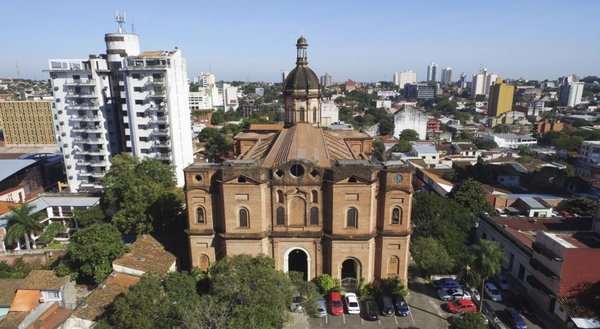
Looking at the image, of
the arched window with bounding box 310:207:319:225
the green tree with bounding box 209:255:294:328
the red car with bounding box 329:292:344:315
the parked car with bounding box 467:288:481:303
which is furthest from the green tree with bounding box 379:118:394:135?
the green tree with bounding box 209:255:294:328

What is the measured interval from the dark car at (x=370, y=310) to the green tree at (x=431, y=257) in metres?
5.82

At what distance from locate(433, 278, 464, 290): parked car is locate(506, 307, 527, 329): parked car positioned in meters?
4.41

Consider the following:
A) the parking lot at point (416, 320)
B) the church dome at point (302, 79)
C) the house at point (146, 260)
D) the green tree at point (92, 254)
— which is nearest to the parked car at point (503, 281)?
the parking lot at point (416, 320)

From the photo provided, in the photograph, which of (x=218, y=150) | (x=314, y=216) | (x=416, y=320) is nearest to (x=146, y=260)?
(x=314, y=216)

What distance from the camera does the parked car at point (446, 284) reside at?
33.7 metres

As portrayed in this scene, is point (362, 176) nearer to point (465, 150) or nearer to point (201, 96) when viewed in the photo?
point (465, 150)

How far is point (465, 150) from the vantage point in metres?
90.1

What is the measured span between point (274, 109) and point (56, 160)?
11974 centimetres

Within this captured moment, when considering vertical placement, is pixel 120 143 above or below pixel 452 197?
above

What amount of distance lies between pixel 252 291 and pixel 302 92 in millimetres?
25857

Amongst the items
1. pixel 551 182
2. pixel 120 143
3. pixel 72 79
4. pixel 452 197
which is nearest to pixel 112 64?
pixel 72 79

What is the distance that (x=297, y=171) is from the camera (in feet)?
105

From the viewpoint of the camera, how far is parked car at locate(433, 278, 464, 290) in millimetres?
33719

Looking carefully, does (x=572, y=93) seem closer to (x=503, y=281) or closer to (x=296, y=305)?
(x=503, y=281)
